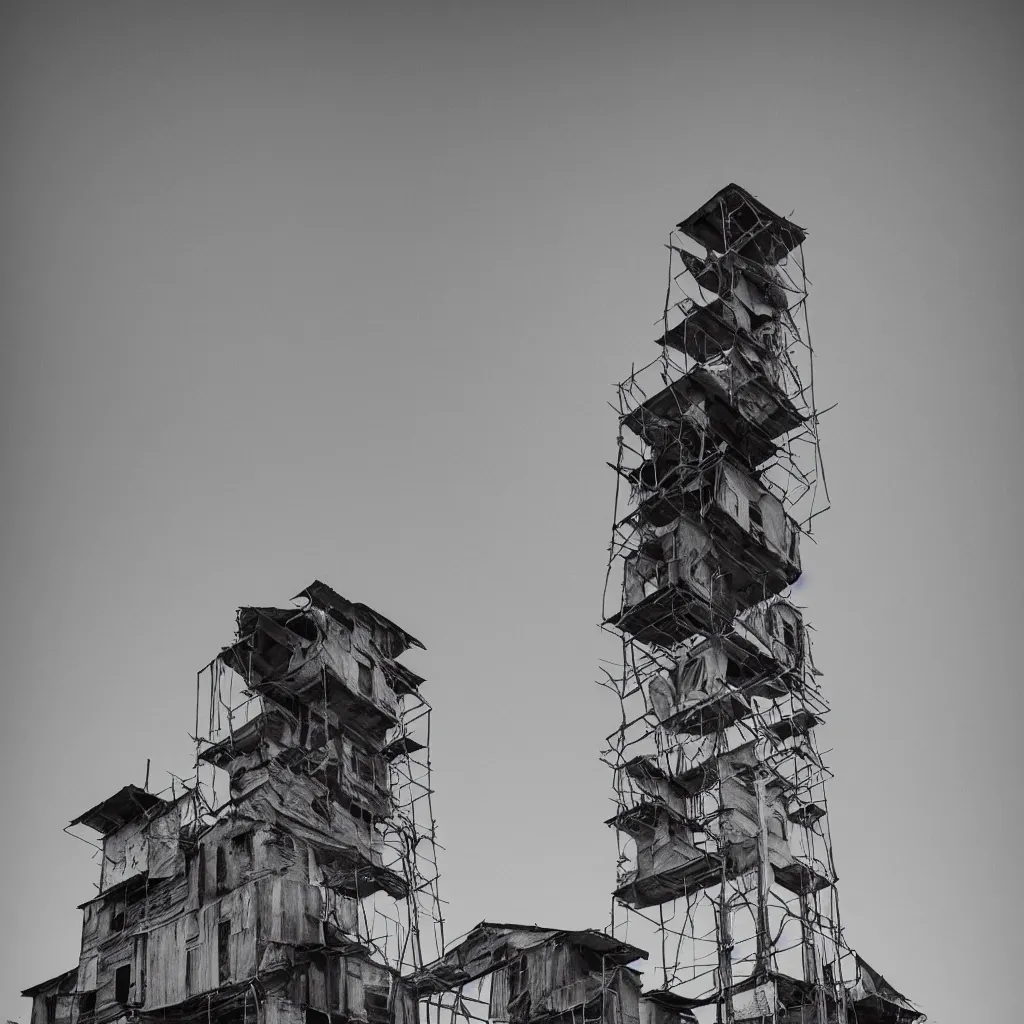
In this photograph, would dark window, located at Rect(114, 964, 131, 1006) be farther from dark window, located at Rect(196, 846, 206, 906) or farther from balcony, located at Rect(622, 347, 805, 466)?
balcony, located at Rect(622, 347, 805, 466)

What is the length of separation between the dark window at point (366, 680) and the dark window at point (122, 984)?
11.7 metres

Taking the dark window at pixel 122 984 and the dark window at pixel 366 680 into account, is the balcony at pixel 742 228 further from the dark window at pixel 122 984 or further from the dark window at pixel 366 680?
the dark window at pixel 122 984

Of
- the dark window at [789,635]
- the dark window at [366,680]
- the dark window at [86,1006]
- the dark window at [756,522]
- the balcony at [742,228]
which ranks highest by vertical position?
the balcony at [742,228]

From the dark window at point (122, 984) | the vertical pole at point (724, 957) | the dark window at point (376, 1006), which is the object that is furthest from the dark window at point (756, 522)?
the dark window at point (122, 984)

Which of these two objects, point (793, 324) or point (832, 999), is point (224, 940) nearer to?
point (832, 999)

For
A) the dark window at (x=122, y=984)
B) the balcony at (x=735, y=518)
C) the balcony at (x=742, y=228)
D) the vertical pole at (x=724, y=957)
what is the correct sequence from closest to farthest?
1. the vertical pole at (x=724, y=957)
2. the balcony at (x=735, y=518)
3. the dark window at (x=122, y=984)
4. the balcony at (x=742, y=228)

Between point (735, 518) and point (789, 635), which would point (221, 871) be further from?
point (735, 518)

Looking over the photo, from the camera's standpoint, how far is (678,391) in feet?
209

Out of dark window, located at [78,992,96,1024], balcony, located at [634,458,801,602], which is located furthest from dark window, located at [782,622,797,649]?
dark window, located at [78,992,96,1024]

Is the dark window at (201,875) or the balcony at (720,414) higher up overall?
the balcony at (720,414)

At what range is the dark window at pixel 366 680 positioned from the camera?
67875 millimetres

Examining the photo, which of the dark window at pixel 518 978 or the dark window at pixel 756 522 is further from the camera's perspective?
the dark window at pixel 756 522

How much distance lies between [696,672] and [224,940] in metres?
16.0

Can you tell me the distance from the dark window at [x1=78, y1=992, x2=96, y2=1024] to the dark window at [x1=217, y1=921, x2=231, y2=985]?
494 centimetres
